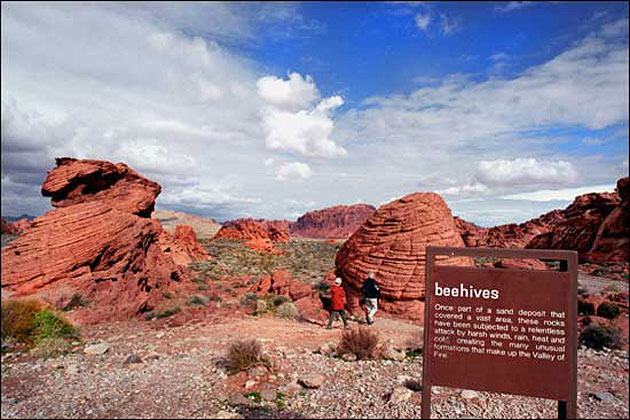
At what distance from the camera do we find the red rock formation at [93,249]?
10547 mm

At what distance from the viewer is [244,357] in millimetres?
6867

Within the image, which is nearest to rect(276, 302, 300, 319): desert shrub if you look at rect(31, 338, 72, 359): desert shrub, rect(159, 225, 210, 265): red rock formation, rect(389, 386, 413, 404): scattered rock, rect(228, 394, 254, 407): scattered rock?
rect(31, 338, 72, 359): desert shrub

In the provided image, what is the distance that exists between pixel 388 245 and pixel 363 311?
8.55ft

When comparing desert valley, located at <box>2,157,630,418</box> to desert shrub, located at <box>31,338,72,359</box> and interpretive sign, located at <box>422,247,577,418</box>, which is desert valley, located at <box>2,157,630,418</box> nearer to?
desert shrub, located at <box>31,338,72,359</box>

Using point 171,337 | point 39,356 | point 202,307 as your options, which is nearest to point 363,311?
point 202,307

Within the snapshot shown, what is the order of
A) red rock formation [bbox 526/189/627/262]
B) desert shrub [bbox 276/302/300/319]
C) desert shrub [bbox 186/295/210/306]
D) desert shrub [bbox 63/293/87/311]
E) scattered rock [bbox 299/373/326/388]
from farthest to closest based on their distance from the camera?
red rock formation [bbox 526/189/627/262]
desert shrub [bbox 186/295/210/306]
desert shrub [bbox 276/302/300/319]
desert shrub [bbox 63/293/87/311]
scattered rock [bbox 299/373/326/388]

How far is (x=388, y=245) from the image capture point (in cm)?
1380

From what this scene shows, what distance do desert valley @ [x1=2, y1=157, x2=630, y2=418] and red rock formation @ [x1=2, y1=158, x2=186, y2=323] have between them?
44 mm

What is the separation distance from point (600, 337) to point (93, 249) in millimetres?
14544

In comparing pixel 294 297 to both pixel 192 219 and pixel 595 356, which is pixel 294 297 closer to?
pixel 595 356

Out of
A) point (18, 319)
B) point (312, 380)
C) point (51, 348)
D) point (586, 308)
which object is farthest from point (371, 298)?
point (18, 319)

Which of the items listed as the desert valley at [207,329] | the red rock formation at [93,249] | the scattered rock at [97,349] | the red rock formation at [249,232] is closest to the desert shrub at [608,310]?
the desert valley at [207,329]

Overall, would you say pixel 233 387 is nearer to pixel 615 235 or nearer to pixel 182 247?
pixel 182 247

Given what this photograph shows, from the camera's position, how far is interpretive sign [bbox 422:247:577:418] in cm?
350
